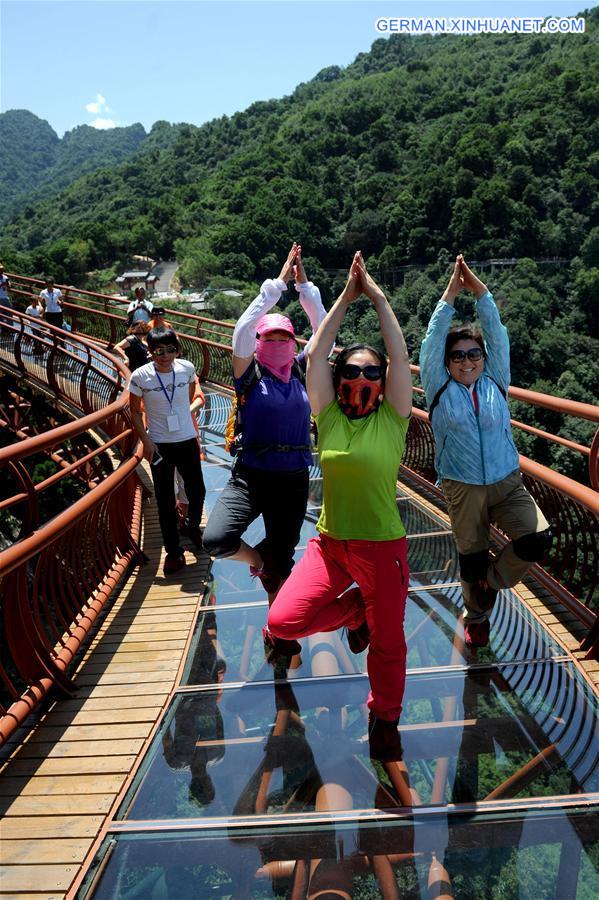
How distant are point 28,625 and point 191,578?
150cm

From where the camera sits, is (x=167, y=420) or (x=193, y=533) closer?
(x=167, y=420)

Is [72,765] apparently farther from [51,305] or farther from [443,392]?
[51,305]

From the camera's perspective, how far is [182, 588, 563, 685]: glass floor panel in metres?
2.92

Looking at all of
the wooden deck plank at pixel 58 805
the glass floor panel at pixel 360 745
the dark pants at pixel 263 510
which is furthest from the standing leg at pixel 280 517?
the wooden deck plank at pixel 58 805

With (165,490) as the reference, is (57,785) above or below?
below

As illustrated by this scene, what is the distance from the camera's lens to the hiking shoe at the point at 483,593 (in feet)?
9.86

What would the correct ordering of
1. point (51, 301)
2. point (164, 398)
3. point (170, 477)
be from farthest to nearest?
point (51, 301) → point (170, 477) → point (164, 398)

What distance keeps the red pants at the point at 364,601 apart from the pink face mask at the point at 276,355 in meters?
0.95

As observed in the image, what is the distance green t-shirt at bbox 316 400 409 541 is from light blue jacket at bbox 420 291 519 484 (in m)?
0.58

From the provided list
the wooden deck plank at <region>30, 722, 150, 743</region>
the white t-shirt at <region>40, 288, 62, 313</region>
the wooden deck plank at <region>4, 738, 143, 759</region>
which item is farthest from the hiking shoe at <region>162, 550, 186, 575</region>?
the white t-shirt at <region>40, 288, 62, 313</region>

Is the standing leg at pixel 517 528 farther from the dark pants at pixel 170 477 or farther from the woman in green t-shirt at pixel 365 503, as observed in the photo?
the dark pants at pixel 170 477

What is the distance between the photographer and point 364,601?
232 centimetres

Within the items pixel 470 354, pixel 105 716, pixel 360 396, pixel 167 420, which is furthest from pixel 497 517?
pixel 167 420

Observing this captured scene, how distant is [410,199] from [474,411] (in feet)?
327
